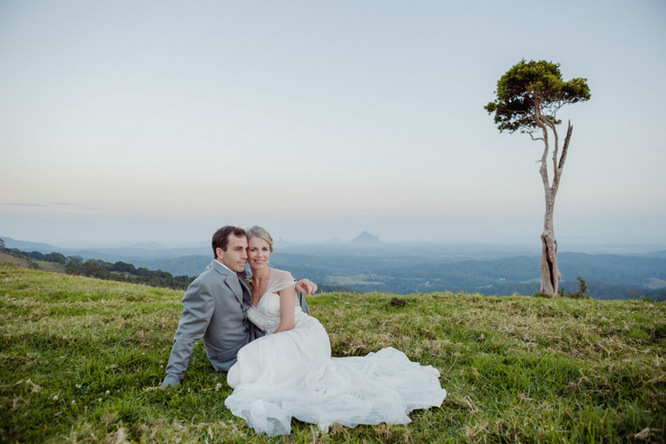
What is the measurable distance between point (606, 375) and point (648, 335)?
410 centimetres

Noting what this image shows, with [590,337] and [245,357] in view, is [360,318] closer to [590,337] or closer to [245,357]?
[245,357]

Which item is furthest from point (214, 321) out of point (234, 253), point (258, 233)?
point (258, 233)

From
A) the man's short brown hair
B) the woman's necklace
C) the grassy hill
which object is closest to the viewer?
the grassy hill

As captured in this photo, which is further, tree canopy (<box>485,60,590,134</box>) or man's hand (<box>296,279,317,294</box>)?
tree canopy (<box>485,60,590,134</box>)

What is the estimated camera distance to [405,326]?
800cm

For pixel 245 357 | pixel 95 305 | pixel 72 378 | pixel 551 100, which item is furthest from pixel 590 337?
pixel 551 100

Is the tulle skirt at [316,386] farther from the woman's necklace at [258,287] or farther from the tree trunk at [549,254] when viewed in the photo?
the tree trunk at [549,254]

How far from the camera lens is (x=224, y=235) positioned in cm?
Answer: 556

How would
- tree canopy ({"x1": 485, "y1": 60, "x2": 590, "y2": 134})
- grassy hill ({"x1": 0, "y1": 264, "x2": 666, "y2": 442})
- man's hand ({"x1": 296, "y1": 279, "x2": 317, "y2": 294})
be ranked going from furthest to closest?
tree canopy ({"x1": 485, "y1": 60, "x2": 590, "y2": 134})
man's hand ({"x1": 296, "y1": 279, "x2": 317, "y2": 294})
grassy hill ({"x1": 0, "y1": 264, "x2": 666, "y2": 442})

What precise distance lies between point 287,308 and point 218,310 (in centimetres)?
122


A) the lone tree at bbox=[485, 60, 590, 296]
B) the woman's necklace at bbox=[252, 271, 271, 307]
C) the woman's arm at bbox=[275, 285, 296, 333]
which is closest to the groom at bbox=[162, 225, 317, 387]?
the woman's necklace at bbox=[252, 271, 271, 307]

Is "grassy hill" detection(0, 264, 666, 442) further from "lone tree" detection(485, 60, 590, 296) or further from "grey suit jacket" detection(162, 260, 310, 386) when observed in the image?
"lone tree" detection(485, 60, 590, 296)

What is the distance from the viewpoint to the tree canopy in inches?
628

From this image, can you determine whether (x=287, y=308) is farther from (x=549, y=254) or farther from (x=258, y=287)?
(x=549, y=254)
